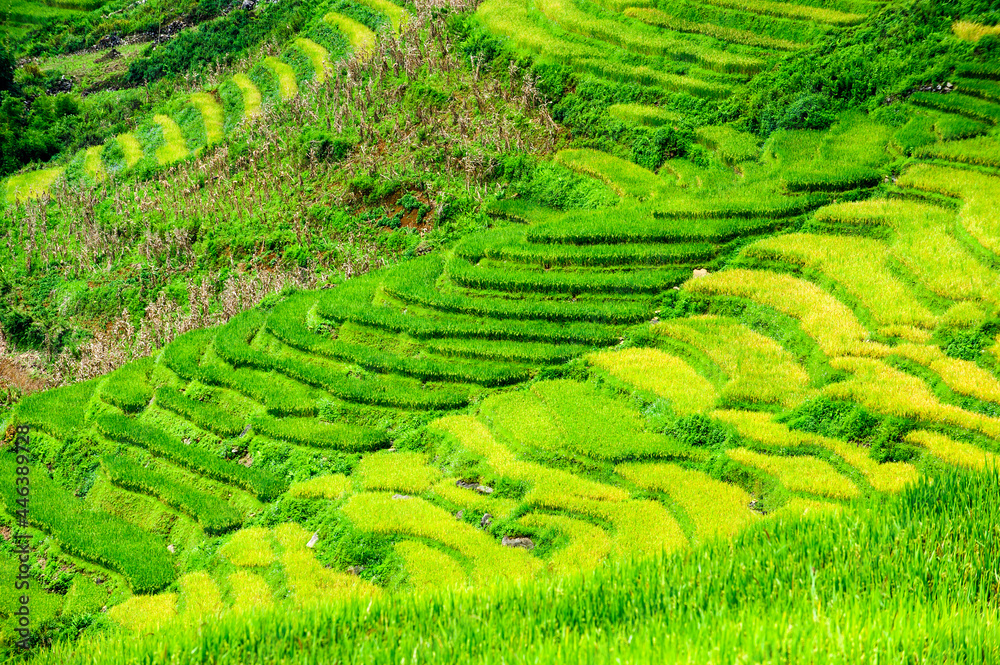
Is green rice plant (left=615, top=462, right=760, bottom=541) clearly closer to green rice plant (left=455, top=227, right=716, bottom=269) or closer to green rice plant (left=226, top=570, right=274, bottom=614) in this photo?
green rice plant (left=226, top=570, right=274, bottom=614)

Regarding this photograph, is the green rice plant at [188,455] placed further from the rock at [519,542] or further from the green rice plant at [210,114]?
the green rice plant at [210,114]

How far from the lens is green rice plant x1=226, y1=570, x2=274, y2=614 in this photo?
9.48 metres

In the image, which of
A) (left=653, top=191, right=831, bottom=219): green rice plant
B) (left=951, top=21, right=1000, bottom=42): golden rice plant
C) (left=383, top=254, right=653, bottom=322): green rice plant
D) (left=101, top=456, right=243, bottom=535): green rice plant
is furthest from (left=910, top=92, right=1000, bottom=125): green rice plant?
(left=101, top=456, right=243, bottom=535): green rice plant

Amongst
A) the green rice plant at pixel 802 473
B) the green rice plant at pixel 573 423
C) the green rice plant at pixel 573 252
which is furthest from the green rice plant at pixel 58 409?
the green rice plant at pixel 802 473

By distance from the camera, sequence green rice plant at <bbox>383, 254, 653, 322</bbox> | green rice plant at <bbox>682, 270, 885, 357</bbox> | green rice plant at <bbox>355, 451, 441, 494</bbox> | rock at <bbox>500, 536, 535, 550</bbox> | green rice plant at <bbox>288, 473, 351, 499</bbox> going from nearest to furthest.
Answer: rock at <bbox>500, 536, 535, 550</bbox> → green rice plant at <bbox>355, 451, 441, 494</bbox> → green rice plant at <bbox>288, 473, 351, 499</bbox> → green rice plant at <bbox>682, 270, 885, 357</bbox> → green rice plant at <bbox>383, 254, 653, 322</bbox>

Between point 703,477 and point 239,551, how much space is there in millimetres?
5413

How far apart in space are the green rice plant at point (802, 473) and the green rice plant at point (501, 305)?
348 cm

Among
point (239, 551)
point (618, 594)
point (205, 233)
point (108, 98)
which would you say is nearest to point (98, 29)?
point (108, 98)

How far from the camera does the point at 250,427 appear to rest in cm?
1268

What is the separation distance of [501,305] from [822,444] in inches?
214

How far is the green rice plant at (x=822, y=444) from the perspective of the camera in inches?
357

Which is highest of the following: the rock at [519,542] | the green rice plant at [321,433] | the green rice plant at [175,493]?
the rock at [519,542]

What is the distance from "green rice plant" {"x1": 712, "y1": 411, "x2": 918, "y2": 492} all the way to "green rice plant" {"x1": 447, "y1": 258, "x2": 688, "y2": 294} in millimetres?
3239


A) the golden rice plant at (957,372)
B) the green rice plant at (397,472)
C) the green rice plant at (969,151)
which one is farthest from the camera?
the green rice plant at (969,151)
